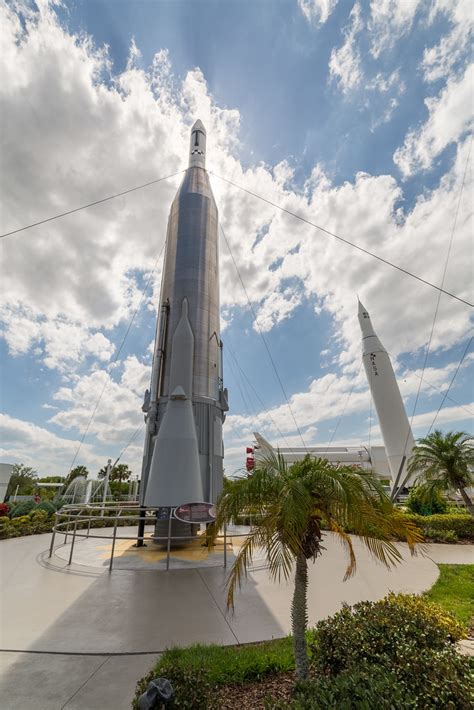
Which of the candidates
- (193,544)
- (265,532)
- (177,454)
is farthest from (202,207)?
(265,532)

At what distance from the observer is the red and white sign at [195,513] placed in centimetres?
1078

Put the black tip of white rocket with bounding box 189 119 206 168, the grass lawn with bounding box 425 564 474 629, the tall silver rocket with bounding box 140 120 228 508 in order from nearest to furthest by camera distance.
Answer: the grass lawn with bounding box 425 564 474 629
the tall silver rocket with bounding box 140 120 228 508
the black tip of white rocket with bounding box 189 119 206 168

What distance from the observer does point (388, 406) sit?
118 ft

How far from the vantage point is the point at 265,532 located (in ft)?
14.3

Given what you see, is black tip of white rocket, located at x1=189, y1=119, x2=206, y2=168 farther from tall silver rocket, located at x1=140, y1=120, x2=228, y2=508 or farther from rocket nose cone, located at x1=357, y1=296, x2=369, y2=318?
rocket nose cone, located at x1=357, y1=296, x2=369, y2=318

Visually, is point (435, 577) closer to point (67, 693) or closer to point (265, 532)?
point (265, 532)

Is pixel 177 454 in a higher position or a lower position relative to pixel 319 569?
higher

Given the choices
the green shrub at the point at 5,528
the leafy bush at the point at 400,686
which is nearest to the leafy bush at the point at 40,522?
the green shrub at the point at 5,528

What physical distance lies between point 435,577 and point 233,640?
267 inches

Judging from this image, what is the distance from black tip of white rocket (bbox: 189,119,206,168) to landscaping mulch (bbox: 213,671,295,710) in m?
25.1

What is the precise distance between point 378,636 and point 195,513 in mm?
7840

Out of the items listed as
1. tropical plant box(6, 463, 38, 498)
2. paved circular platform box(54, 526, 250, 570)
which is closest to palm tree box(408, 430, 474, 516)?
paved circular platform box(54, 526, 250, 570)

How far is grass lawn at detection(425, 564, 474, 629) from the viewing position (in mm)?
6314

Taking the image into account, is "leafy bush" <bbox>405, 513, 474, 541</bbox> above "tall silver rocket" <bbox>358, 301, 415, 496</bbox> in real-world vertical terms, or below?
below
